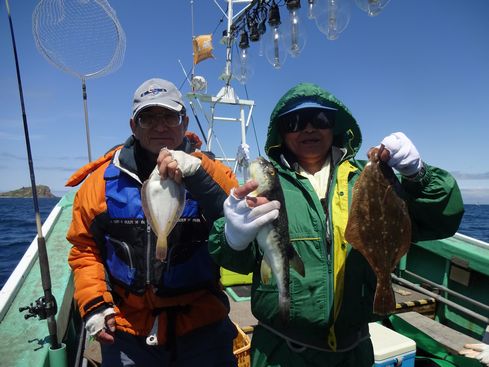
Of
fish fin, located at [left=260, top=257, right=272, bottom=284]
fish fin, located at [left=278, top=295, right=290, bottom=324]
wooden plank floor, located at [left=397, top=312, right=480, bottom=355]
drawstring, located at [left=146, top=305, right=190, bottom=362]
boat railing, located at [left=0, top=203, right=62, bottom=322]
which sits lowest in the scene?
wooden plank floor, located at [left=397, top=312, right=480, bottom=355]

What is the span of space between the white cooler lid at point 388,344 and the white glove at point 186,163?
2.93m

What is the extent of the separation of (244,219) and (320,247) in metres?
0.62

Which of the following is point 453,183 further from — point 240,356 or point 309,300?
point 240,356

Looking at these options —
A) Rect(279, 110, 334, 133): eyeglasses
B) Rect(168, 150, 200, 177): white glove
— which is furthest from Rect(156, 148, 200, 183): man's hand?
Rect(279, 110, 334, 133): eyeglasses

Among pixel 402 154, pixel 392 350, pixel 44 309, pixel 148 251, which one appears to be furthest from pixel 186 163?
pixel 392 350

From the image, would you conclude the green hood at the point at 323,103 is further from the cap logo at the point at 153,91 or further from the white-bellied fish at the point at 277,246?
the cap logo at the point at 153,91

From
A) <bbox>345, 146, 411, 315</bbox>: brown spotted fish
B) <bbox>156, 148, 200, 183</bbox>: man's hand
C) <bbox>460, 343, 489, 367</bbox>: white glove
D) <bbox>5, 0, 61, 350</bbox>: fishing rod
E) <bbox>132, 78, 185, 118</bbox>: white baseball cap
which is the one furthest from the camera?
<bbox>5, 0, 61, 350</bbox>: fishing rod

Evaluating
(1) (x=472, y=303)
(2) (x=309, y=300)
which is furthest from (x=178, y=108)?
(1) (x=472, y=303)

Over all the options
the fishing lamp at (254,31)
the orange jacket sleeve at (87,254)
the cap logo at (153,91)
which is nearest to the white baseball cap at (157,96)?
the cap logo at (153,91)

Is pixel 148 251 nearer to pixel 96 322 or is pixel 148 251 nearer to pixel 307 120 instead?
pixel 96 322

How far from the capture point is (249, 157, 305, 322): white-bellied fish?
2.25m

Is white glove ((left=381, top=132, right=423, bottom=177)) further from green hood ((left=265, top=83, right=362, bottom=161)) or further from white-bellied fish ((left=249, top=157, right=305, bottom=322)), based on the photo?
white-bellied fish ((left=249, top=157, right=305, bottom=322))

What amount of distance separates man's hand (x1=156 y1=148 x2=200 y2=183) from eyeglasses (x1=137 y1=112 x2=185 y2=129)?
408 mm

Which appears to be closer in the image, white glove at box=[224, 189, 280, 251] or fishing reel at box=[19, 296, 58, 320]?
white glove at box=[224, 189, 280, 251]
